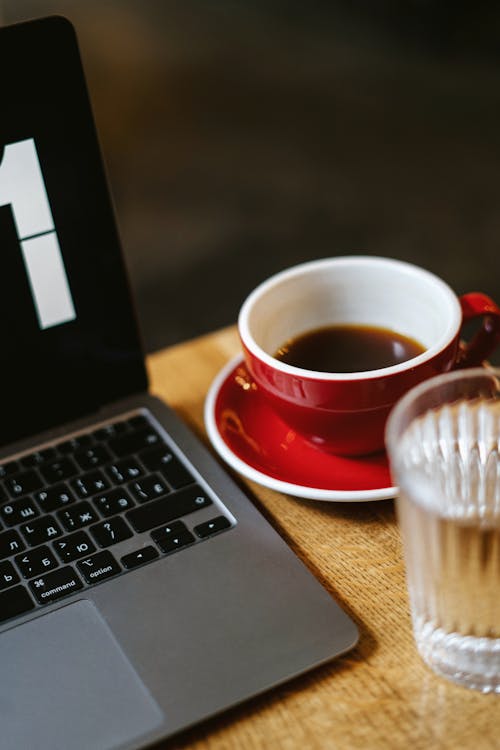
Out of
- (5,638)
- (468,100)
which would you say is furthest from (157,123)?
(5,638)

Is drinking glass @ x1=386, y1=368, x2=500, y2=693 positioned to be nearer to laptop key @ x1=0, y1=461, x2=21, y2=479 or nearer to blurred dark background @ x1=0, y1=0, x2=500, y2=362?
laptop key @ x1=0, y1=461, x2=21, y2=479

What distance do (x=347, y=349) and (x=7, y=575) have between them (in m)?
0.28

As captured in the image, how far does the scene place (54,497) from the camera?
59 centimetres

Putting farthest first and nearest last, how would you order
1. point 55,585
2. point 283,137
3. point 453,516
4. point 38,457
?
point 283,137
point 38,457
point 55,585
point 453,516

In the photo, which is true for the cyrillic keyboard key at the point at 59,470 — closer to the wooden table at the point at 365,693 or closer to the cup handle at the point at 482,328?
the wooden table at the point at 365,693

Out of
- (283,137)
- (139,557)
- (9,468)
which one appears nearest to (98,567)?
(139,557)

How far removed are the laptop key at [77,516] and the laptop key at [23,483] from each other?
4 centimetres

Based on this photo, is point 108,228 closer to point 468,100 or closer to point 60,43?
point 60,43

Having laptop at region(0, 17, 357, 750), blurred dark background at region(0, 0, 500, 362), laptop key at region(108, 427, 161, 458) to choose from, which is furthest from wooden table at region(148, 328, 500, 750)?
blurred dark background at region(0, 0, 500, 362)

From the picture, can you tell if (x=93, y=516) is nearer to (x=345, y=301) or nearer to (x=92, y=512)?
(x=92, y=512)

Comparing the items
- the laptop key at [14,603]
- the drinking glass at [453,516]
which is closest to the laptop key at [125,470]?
the laptop key at [14,603]

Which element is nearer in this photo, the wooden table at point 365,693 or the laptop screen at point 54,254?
the wooden table at point 365,693

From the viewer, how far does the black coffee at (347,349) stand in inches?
24.8

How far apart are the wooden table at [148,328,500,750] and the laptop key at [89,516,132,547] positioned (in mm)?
98
